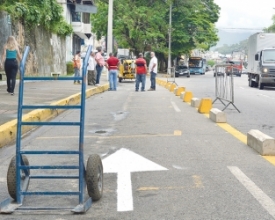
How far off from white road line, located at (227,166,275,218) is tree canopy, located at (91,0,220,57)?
49463mm

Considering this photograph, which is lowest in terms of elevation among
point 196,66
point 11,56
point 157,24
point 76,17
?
point 196,66

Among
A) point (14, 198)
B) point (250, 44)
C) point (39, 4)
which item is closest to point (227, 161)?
point (14, 198)

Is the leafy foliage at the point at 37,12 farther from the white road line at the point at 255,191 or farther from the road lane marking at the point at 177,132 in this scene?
the white road line at the point at 255,191

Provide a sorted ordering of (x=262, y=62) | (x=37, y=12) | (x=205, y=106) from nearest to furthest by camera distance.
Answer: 1. (x=205, y=106)
2. (x=37, y=12)
3. (x=262, y=62)

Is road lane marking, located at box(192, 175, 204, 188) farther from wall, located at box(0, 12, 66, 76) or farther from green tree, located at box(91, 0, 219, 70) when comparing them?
green tree, located at box(91, 0, 219, 70)

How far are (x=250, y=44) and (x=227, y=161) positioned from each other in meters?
30.4

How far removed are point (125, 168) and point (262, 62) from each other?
24.1 meters

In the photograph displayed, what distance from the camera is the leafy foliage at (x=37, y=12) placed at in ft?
79.5

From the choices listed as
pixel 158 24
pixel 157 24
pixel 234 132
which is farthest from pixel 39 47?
pixel 158 24

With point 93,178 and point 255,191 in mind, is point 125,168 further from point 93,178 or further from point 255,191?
point 255,191

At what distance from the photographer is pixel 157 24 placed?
58.2m

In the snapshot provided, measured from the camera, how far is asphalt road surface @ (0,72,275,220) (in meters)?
4.93

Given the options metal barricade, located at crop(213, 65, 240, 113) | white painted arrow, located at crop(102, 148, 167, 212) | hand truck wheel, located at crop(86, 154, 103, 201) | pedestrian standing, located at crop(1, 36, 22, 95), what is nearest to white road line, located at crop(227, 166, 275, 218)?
white painted arrow, located at crop(102, 148, 167, 212)

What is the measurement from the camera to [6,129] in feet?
30.1
